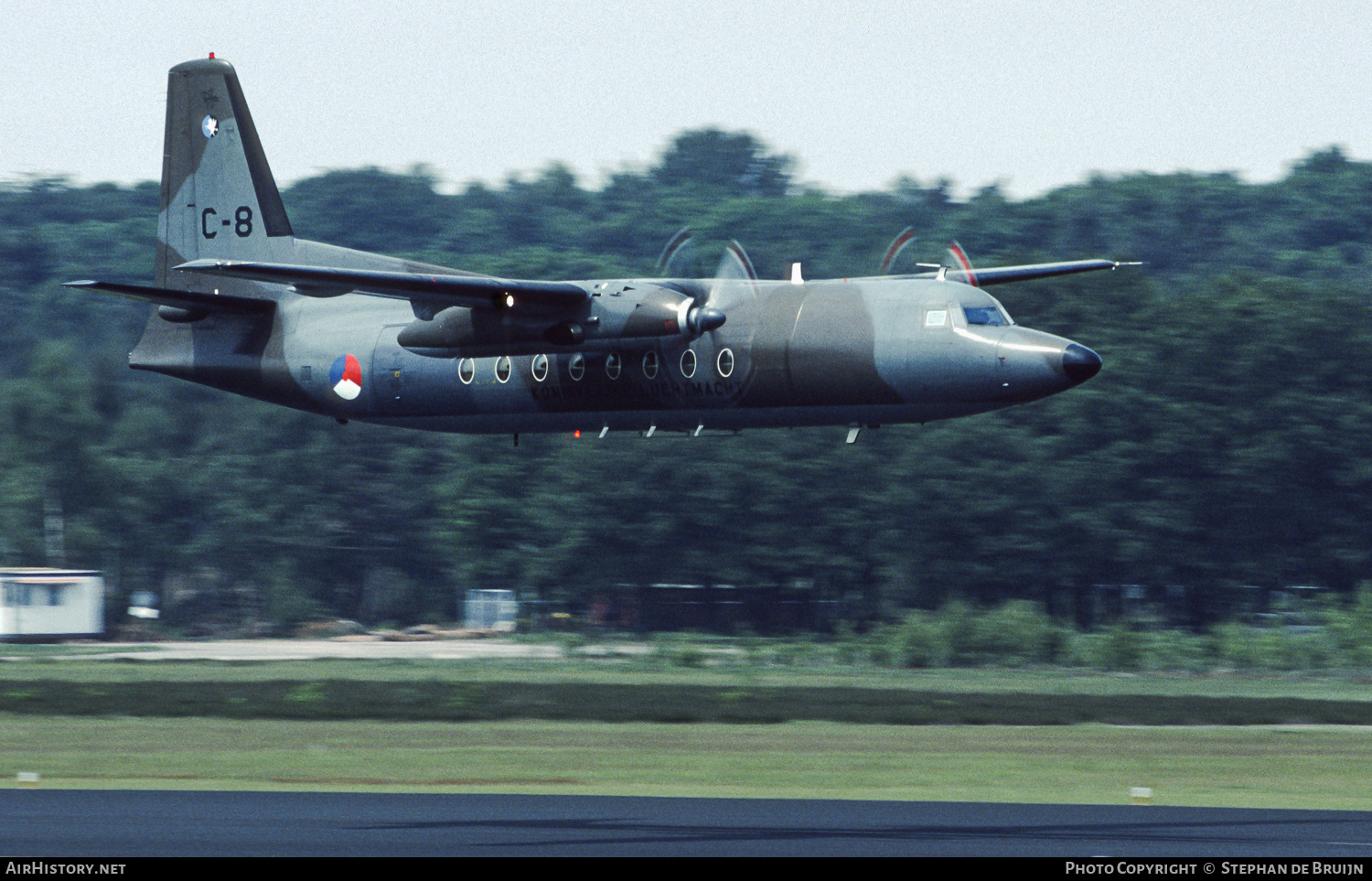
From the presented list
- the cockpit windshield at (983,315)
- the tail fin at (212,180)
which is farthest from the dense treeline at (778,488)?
the cockpit windshield at (983,315)

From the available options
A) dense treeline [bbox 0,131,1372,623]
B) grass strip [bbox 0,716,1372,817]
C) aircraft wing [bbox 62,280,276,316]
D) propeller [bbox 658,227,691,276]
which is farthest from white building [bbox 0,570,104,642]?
propeller [bbox 658,227,691,276]

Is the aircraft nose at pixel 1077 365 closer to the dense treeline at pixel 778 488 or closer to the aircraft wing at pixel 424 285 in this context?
the aircraft wing at pixel 424 285

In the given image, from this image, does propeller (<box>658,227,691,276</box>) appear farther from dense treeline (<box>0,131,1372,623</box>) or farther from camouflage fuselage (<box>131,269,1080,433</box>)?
dense treeline (<box>0,131,1372,623</box>)

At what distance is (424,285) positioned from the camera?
3559cm

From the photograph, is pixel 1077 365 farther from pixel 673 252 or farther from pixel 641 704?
pixel 641 704

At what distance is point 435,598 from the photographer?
93688mm

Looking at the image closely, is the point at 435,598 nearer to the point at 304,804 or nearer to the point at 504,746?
the point at 504,746

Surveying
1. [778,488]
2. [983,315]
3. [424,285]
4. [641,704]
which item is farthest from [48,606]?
[983,315]

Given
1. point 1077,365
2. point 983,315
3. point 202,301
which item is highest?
point 202,301

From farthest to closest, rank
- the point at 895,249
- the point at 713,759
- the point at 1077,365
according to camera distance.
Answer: the point at 895,249 → the point at 1077,365 → the point at 713,759

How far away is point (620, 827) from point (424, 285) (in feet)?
59.8

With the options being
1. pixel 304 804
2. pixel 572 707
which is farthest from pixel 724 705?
pixel 304 804

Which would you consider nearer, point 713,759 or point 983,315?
point 713,759

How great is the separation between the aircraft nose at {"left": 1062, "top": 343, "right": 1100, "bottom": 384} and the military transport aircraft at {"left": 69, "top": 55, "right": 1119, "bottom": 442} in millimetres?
38
